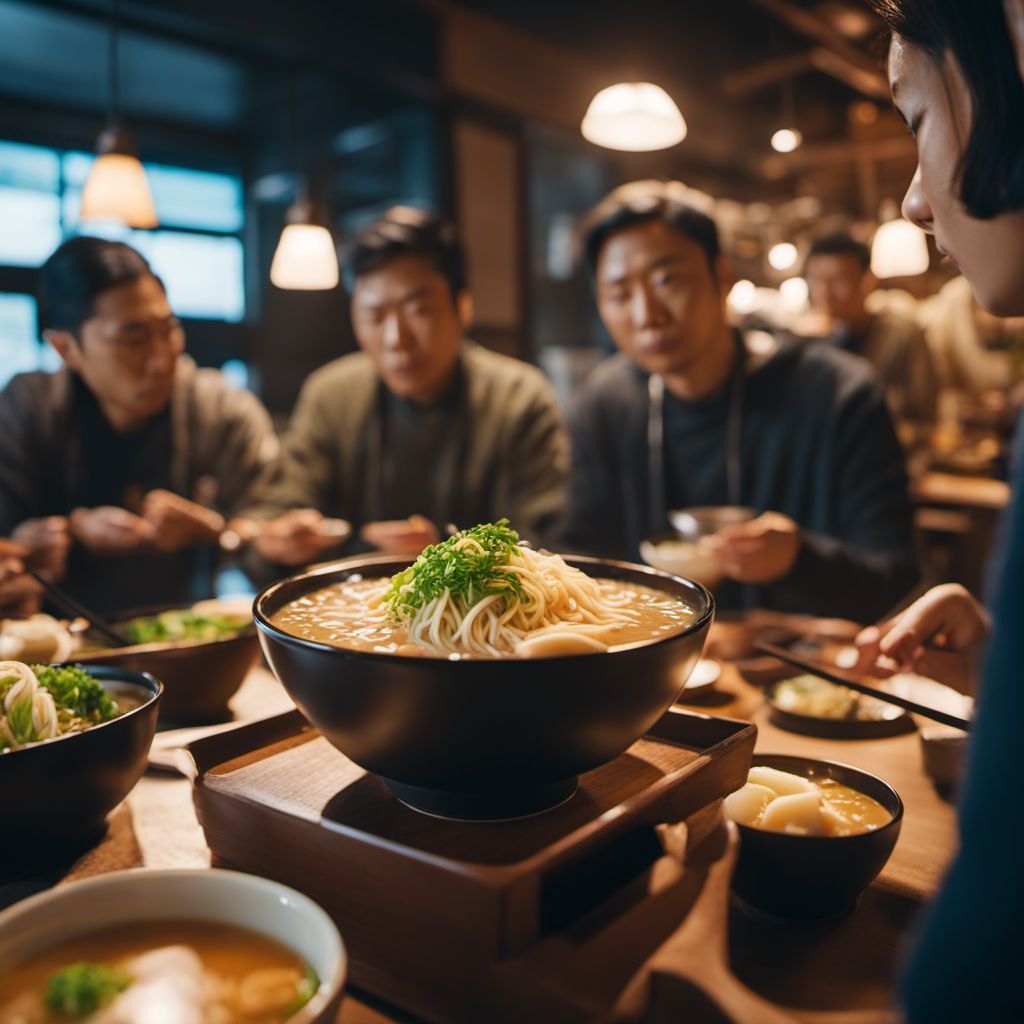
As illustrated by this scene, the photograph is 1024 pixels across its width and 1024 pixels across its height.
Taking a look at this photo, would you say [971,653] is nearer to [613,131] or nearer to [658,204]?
[658,204]

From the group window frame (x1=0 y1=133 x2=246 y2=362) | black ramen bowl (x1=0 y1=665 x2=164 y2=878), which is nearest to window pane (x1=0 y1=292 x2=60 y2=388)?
window frame (x1=0 y1=133 x2=246 y2=362)

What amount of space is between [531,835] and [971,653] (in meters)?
0.92

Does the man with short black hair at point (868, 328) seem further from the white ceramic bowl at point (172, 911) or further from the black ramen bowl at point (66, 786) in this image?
the white ceramic bowl at point (172, 911)

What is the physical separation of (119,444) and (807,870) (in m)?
2.79

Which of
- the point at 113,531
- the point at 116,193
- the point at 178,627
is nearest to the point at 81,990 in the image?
the point at 178,627

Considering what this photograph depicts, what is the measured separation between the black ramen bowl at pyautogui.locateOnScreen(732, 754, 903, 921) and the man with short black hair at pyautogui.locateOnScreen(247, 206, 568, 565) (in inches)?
95.3

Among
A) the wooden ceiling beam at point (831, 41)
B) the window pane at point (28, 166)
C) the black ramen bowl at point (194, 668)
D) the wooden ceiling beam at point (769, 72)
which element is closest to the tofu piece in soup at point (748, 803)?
the black ramen bowl at point (194, 668)

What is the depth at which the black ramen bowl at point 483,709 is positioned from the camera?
2.63ft

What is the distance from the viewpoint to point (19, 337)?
6176 millimetres

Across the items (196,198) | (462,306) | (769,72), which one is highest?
(769,72)

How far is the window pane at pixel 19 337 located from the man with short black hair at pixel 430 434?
3.52 metres

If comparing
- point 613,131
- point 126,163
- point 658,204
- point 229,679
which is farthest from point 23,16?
point 229,679

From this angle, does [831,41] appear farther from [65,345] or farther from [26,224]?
[26,224]

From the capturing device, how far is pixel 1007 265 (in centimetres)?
85
